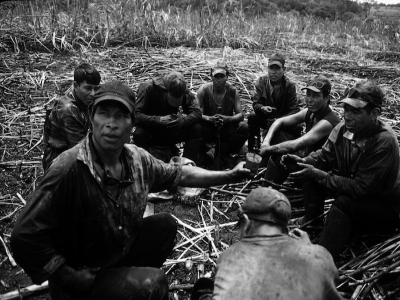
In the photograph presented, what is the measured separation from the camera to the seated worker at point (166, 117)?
5.04m

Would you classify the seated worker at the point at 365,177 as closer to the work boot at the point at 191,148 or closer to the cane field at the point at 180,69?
the cane field at the point at 180,69

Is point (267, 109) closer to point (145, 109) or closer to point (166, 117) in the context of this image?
point (166, 117)

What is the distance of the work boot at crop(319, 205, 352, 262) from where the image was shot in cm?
325

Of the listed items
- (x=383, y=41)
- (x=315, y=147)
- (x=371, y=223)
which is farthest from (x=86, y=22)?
(x=383, y=41)

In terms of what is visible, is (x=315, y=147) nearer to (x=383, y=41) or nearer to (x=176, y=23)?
(x=176, y=23)

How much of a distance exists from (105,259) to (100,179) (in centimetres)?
57

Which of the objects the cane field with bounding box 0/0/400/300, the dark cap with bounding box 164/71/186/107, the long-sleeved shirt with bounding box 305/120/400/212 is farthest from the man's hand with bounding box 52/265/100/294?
the dark cap with bounding box 164/71/186/107

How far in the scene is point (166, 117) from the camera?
5.07 metres

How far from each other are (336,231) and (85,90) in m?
2.77

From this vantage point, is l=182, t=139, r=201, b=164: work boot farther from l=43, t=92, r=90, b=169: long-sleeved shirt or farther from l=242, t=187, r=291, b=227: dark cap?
l=242, t=187, r=291, b=227: dark cap

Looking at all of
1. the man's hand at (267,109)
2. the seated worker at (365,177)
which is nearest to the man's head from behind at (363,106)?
the seated worker at (365,177)

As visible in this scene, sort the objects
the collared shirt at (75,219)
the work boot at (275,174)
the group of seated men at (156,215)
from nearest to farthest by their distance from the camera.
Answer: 1. the group of seated men at (156,215)
2. the collared shirt at (75,219)
3. the work boot at (275,174)

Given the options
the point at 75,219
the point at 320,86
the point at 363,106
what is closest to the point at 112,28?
the point at 320,86

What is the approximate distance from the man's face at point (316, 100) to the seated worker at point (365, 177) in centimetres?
101
